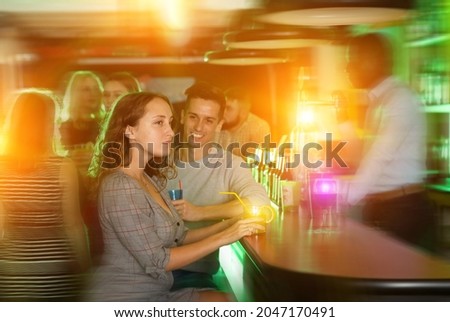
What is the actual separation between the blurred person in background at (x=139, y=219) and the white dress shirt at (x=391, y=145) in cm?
72

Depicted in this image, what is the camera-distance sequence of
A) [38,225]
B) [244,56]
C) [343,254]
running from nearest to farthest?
[343,254] < [38,225] < [244,56]

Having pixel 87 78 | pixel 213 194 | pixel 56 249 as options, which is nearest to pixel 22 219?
pixel 56 249

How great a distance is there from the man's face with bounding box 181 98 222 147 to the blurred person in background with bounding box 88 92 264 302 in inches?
18.2

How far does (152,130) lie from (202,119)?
21.8 inches

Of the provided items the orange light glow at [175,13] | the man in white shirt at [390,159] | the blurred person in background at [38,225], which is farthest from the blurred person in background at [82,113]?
the orange light glow at [175,13]

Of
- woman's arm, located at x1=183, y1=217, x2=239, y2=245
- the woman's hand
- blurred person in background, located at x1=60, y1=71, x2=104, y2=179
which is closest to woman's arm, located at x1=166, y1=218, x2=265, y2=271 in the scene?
woman's arm, located at x1=183, y1=217, x2=239, y2=245

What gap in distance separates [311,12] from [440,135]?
7.11 ft

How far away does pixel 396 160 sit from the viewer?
105 inches

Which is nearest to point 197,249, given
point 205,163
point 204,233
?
point 204,233

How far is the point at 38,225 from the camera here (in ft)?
6.86

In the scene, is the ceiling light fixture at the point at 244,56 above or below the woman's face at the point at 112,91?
above

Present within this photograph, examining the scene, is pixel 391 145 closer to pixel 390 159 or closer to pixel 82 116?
pixel 390 159

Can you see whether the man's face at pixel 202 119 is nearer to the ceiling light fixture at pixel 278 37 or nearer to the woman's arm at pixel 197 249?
the ceiling light fixture at pixel 278 37

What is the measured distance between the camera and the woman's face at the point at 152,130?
2012 mm
